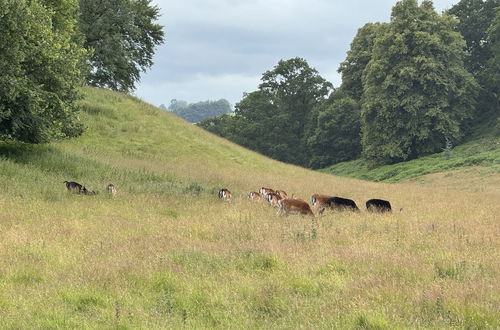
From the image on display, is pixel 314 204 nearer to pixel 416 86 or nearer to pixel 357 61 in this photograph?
pixel 416 86

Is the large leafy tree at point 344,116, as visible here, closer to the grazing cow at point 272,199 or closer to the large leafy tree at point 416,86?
the large leafy tree at point 416,86

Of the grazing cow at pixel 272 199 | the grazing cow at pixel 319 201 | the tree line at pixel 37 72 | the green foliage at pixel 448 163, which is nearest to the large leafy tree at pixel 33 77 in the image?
the tree line at pixel 37 72

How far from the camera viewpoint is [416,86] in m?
56.1

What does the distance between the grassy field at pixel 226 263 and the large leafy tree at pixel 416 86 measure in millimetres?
40868

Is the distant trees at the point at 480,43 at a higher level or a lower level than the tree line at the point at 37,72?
higher

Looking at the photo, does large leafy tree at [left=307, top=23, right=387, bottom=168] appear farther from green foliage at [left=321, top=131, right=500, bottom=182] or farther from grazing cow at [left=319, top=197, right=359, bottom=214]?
grazing cow at [left=319, top=197, right=359, bottom=214]

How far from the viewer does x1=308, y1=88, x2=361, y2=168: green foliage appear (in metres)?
70.6

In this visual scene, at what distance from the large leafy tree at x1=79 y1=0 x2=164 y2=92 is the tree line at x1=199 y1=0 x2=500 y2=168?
3038 centimetres

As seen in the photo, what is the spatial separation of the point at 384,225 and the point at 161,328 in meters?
8.64

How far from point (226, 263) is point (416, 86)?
54349mm

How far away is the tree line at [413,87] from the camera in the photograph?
5425cm

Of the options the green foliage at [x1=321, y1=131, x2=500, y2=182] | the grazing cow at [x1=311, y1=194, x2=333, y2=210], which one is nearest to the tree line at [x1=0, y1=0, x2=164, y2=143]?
the grazing cow at [x1=311, y1=194, x2=333, y2=210]

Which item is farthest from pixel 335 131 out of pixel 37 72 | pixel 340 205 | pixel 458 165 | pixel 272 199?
pixel 37 72

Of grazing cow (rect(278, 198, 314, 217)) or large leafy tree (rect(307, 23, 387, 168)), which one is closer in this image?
grazing cow (rect(278, 198, 314, 217))
